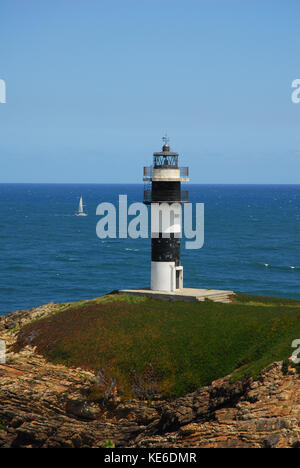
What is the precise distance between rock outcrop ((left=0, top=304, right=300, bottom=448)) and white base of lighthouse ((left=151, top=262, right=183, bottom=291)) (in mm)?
10979

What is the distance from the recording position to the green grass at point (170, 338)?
33094 millimetres

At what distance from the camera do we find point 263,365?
3048 centimetres

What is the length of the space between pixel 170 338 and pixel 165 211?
11.5m

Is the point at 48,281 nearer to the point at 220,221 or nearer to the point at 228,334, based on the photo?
the point at 228,334

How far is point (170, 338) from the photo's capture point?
120 feet

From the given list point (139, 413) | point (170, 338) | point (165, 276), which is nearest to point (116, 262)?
point (165, 276)

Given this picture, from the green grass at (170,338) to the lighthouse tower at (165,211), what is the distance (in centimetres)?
293

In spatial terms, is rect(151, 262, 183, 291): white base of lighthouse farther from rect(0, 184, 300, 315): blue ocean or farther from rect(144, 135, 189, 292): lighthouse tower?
rect(0, 184, 300, 315): blue ocean

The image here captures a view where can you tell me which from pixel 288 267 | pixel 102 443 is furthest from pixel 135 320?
pixel 288 267

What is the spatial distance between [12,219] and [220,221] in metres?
58.4

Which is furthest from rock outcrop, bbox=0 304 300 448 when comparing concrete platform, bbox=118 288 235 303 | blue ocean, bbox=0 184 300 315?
blue ocean, bbox=0 184 300 315

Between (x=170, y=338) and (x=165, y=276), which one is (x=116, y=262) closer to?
(x=165, y=276)

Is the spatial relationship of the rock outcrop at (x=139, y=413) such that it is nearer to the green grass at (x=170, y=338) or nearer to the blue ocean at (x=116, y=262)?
the green grass at (x=170, y=338)

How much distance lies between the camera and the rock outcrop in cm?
2597
